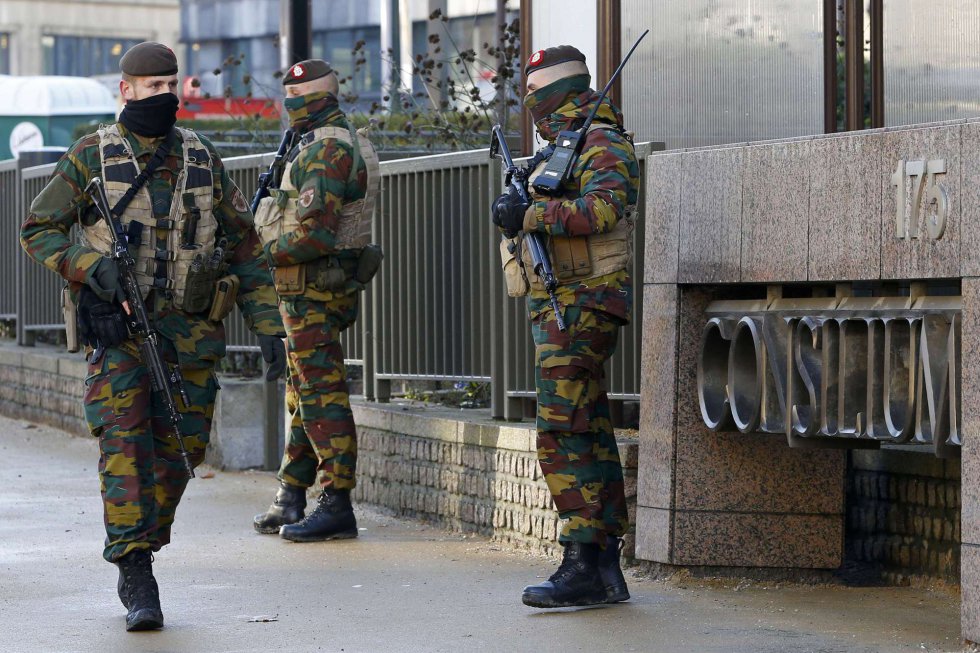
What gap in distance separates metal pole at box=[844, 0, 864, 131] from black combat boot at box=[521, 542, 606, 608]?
6.95 ft

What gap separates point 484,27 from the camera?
47562 millimetres

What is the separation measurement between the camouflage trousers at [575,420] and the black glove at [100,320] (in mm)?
1436

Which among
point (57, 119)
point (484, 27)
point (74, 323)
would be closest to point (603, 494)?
point (74, 323)

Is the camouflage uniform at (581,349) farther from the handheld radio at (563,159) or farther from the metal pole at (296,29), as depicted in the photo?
the metal pole at (296,29)

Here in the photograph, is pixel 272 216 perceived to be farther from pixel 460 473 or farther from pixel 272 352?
pixel 272 352

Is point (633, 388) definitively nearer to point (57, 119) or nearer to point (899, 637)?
point (899, 637)

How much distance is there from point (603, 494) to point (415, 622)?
797mm

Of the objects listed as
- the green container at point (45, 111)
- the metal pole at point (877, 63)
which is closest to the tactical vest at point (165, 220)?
the metal pole at point (877, 63)

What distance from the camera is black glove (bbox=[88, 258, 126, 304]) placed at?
5918mm

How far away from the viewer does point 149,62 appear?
6.19 metres

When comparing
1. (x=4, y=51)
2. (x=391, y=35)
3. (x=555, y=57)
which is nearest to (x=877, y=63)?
(x=555, y=57)

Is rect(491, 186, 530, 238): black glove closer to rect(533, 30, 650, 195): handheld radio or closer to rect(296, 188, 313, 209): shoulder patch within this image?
rect(533, 30, 650, 195): handheld radio

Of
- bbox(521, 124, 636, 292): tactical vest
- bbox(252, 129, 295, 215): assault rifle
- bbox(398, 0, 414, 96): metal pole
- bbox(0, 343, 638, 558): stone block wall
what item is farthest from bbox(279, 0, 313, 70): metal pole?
bbox(521, 124, 636, 292): tactical vest

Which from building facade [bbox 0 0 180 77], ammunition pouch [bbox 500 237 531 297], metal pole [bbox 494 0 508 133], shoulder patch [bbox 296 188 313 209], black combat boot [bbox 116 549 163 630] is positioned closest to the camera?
black combat boot [bbox 116 549 163 630]
